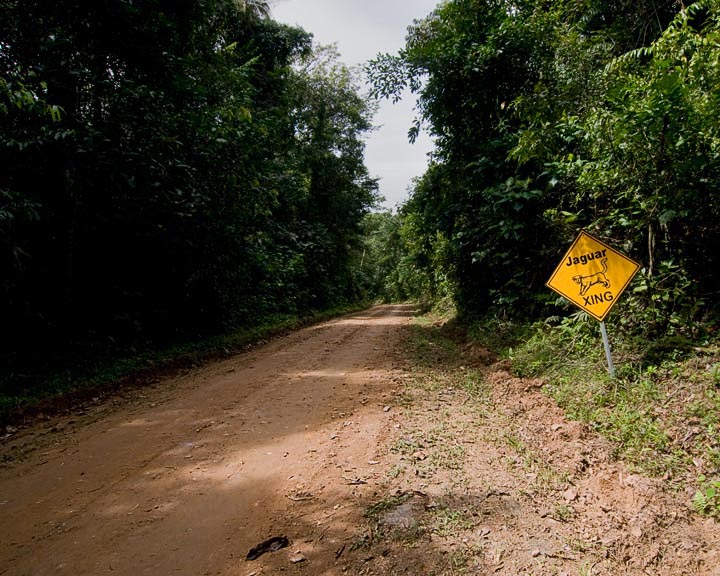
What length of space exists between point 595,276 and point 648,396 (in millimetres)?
1453

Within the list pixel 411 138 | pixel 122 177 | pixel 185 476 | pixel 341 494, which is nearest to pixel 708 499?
pixel 341 494

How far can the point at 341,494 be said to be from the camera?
9.54ft

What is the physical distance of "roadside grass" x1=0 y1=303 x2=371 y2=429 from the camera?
516 centimetres

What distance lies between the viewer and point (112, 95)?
278 inches

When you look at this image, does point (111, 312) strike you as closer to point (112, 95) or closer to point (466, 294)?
point (112, 95)

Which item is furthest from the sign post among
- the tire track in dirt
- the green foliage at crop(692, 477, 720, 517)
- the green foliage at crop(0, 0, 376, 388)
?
the green foliage at crop(0, 0, 376, 388)

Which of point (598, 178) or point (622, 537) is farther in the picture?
point (598, 178)

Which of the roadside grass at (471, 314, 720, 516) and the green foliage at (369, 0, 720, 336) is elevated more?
the green foliage at (369, 0, 720, 336)

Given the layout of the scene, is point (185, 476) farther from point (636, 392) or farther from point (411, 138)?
point (411, 138)

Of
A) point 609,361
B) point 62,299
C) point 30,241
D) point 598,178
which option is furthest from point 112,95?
point 609,361

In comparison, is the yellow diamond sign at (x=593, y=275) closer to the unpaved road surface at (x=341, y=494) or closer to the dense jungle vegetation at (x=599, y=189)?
the dense jungle vegetation at (x=599, y=189)

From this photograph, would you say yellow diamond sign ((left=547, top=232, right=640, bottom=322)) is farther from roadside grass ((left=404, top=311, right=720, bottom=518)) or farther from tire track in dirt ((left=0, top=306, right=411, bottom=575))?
tire track in dirt ((left=0, top=306, right=411, bottom=575))

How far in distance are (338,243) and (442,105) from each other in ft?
52.6

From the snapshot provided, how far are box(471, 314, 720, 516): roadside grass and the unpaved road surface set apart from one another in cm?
19
